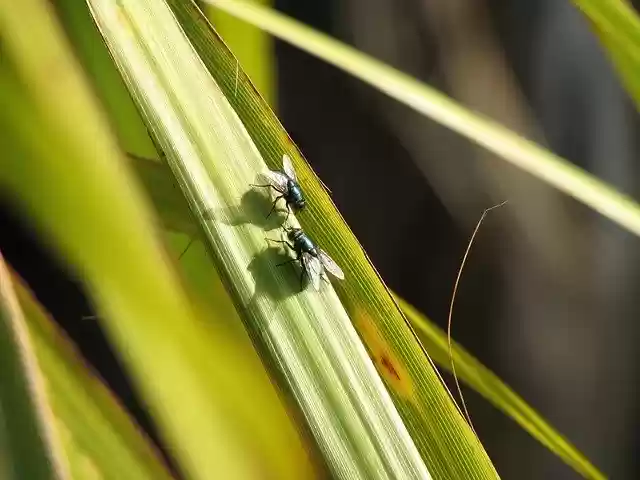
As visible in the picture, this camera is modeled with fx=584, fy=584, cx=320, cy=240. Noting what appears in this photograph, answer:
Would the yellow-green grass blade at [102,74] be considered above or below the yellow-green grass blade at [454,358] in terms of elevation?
above

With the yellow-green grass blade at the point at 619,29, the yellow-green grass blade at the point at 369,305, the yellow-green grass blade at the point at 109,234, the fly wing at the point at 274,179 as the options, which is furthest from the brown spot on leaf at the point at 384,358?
the yellow-green grass blade at the point at 619,29

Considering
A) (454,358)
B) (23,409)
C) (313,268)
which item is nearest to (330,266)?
(313,268)

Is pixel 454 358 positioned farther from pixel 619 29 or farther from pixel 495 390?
pixel 619 29

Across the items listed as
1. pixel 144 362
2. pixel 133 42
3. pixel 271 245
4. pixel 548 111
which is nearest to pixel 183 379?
pixel 144 362

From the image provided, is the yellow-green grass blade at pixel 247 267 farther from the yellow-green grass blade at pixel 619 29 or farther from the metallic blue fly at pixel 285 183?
the yellow-green grass blade at pixel 619 29

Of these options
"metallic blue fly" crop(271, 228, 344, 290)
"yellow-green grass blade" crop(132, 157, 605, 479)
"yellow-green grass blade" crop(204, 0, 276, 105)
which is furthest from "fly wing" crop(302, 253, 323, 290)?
"yellow-green grass blade" crop(204, 0, 276, 105)

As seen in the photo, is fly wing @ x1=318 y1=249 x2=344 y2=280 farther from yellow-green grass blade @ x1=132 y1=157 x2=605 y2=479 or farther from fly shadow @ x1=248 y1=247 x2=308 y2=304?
yellow-green grass blade @ x1=132 y1=157 x2=605 y2=479

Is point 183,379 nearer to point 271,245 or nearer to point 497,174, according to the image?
point 271,245
